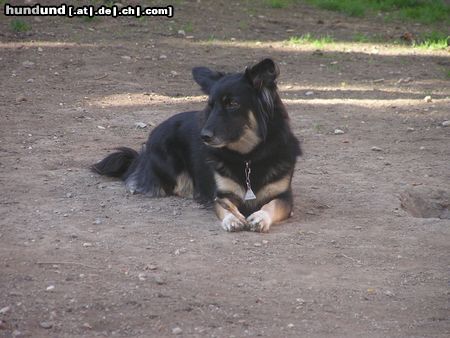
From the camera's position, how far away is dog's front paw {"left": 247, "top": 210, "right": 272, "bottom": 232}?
611 cm

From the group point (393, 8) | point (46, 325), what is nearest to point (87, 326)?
point (46, 325)

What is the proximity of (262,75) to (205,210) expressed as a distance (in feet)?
3.96

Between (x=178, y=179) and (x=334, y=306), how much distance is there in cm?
276

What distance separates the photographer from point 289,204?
256 inches

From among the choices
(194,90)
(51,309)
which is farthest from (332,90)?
(51,309)

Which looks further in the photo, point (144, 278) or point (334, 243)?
point (334, 243)

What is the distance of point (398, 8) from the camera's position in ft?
55.1

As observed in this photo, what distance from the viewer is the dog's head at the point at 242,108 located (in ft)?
20.7

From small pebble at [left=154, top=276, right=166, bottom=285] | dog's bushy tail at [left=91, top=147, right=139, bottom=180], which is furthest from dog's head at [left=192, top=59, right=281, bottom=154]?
small pebble at [left=154, top=276, right=166, bottom=285]

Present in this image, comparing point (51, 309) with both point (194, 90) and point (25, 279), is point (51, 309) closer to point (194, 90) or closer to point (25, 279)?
point (25, 279)

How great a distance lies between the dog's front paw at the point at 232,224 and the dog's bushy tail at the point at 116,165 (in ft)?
5.34

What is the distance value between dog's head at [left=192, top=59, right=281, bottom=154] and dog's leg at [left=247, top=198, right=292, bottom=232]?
1.71 ft

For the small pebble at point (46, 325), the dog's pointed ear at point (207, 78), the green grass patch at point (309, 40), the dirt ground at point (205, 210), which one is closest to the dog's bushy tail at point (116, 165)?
the dirt ground at point (205, 210)

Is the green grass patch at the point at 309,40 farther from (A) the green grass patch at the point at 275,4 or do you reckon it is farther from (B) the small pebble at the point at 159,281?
(B) the small pebble at the point at 159,281
